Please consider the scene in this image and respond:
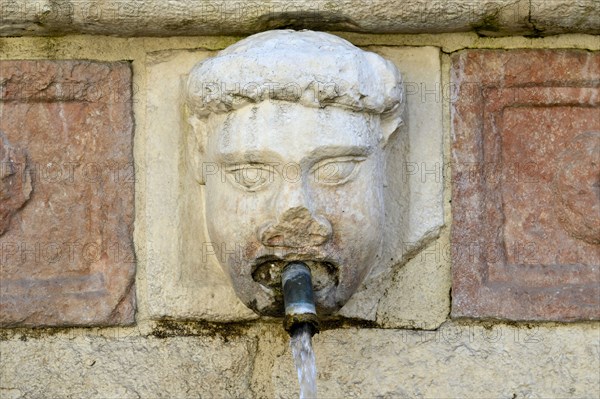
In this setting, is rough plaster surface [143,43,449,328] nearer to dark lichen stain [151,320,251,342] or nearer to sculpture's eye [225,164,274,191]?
dark lichen stain [151,320,251,342]

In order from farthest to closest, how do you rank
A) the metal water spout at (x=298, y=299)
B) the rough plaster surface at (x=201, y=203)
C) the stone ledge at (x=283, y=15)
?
1. the rough plaster surface at (x=201, y=203)
2. the stone ledge at (x=283, y=15)
3. the metal water spout at (x=298, y=299)

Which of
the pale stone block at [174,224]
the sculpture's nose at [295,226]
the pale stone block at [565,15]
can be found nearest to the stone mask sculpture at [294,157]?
the sculpture's nose at [295,226]

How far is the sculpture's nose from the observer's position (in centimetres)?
208

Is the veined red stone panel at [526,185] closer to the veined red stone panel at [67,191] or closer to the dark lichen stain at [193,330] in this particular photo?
the dark lichen stain at [193,330]

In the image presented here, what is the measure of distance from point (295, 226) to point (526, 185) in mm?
519

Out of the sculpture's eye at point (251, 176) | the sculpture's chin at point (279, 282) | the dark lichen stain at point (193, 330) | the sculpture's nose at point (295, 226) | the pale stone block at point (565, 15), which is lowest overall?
the dark lichen stain at point (193, 330)

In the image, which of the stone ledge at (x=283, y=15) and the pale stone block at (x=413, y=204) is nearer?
the stone ledge at (x=283, y=15)

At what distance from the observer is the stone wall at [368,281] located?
7.60 ft

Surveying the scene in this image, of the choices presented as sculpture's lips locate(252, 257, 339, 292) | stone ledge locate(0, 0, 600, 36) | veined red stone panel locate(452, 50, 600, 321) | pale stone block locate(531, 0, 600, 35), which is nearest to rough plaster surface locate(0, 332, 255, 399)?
sculpture's lips locate(252, 257, 339, 292)

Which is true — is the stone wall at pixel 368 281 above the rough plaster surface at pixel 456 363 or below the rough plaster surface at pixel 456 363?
→ above

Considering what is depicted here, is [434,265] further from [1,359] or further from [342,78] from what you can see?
[1,359]

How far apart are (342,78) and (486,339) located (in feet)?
1.95

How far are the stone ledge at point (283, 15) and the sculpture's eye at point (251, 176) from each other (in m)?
0.30

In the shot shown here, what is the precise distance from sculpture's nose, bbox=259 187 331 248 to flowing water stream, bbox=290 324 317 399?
15 cm
